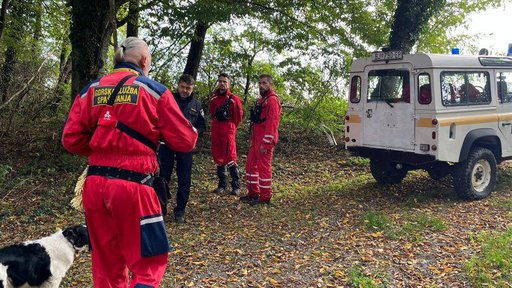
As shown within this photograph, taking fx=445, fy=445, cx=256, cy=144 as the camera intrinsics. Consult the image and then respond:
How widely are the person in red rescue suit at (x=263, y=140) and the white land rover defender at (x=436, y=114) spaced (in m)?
1.79

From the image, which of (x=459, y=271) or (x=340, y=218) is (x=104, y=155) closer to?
(x=459, y=271)

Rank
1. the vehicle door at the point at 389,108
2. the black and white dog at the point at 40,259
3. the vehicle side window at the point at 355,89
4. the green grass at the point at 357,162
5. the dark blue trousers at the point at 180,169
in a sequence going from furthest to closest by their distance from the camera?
the green grass at the point at 357,162 → the vehicle side window at the point at 355,89 → the vehicle door at the point at 389,108 → the dark blue trousers at the point at 180,169 → the black and white dog at the point at 40,259

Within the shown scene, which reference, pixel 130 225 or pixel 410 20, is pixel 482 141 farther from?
pixel 130 225

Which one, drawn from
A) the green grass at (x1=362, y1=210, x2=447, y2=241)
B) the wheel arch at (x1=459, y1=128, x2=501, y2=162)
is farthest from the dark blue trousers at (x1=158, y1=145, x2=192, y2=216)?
the wheel arch at (x1=459, y1=128, x2=501, y2=162)

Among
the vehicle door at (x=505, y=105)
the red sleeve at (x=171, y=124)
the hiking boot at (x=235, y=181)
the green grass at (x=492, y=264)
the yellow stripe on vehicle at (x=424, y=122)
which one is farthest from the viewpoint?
the hiking boot at (x=235, y=181)

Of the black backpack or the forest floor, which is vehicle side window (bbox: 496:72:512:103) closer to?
the forest floor

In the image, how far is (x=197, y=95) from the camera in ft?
35.5

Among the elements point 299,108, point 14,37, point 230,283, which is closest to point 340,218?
point 230,283

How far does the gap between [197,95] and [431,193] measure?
5.79m

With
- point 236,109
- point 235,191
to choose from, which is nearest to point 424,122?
point 236,109

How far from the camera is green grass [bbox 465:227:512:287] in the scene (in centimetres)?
432

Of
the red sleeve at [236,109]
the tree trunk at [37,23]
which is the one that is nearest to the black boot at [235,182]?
the red sleeve at [236,109]

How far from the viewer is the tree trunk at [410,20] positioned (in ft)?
31.2

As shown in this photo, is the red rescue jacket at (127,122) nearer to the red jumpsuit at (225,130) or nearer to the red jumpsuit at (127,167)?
the red jumpsuit at (127,167)
